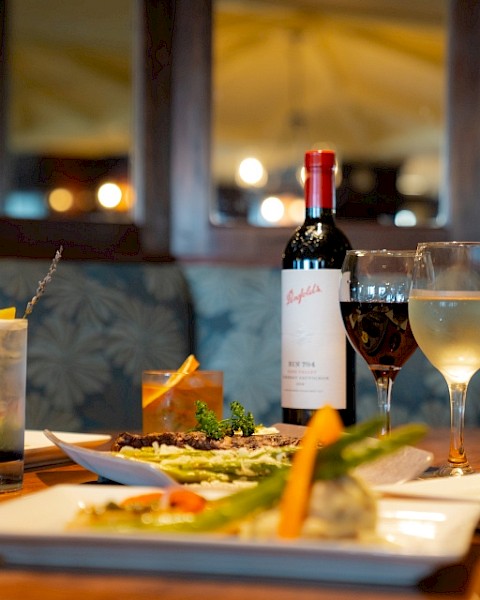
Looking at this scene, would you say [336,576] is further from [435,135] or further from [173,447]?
[435,135]

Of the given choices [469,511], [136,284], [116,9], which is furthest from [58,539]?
[116,9]

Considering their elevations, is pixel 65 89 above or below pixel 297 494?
above

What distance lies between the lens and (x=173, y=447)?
0.89 meters

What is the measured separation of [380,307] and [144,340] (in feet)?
3.27

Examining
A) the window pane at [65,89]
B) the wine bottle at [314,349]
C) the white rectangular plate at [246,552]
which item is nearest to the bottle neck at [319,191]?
the wine bottle at [314,349]

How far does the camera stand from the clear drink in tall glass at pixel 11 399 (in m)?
0.89

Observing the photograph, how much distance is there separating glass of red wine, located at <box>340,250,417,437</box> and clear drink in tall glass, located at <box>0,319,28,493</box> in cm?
39

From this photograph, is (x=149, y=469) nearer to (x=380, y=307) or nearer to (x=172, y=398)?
(x=172, y=398)

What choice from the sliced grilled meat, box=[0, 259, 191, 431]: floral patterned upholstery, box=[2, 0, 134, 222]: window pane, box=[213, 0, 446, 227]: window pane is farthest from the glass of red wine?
box=[213, 0, 446, 227]: window pane

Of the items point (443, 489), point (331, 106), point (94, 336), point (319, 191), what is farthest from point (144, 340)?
point (331, 106)

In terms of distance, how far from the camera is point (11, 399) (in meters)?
0.90

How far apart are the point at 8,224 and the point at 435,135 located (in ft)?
25.8

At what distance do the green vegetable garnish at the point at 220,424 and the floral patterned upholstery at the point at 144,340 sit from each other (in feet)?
3.18

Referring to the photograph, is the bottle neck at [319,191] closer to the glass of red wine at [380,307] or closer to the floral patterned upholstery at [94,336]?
the glass of red wine at [380,307]
